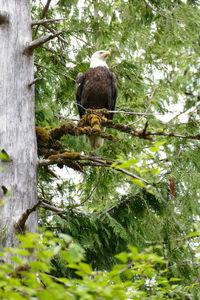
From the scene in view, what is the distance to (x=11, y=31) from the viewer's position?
12.9ft

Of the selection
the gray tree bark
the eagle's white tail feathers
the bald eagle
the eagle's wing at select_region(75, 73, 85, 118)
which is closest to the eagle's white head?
the bald eagle

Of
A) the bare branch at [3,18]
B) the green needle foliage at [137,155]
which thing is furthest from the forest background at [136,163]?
the bare branch at [3,18]

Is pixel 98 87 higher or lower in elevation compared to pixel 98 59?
lower

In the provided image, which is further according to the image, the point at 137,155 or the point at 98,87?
the point at 98,87

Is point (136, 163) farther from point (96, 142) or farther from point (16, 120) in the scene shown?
point (96, 142)

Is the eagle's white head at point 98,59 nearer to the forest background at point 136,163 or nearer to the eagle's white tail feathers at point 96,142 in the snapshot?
the forest background at point 136,163

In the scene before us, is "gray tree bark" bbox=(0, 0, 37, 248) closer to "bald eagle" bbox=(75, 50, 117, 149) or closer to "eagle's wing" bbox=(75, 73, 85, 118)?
"eagle's wing" bbox=(75, 73, 85, 118)

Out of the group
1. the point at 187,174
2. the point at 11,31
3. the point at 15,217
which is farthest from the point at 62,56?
the point at 15,217

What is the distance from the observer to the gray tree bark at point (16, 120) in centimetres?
316

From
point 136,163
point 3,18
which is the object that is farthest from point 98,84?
point 136,163

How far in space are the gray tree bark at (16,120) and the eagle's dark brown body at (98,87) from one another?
1849 mm

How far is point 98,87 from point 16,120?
2703 millimetres

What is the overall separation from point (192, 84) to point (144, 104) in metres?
2.42

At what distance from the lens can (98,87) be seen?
6043 millimetres
